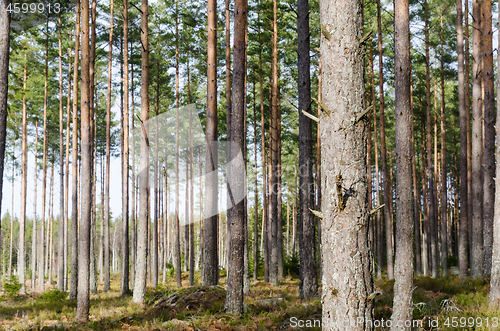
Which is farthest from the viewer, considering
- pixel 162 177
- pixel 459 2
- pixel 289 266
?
pixel 162 177

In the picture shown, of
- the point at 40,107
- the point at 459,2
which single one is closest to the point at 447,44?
the point at 459,2

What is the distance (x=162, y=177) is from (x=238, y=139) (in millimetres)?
22467

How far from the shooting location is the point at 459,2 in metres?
13.8

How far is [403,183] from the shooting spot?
6906 millimetres

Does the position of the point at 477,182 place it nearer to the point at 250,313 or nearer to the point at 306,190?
the point at 306,190

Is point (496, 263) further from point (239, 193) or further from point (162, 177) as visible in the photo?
point (162, 177)

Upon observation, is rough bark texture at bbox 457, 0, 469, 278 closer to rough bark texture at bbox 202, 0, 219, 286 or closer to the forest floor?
the forest floor

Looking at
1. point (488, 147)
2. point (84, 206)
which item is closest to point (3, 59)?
point (84, 206)

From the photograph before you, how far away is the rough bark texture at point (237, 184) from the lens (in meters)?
7.96

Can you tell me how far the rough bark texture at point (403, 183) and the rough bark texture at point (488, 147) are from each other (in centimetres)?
576

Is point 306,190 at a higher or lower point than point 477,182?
lower

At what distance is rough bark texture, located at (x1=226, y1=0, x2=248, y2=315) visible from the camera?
7.96 meters

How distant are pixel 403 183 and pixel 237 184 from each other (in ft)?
12.4

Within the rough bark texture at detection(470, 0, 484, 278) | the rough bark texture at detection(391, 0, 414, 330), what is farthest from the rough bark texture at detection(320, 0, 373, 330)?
the rough bark texture at detection(470, 0, 484, 278)
